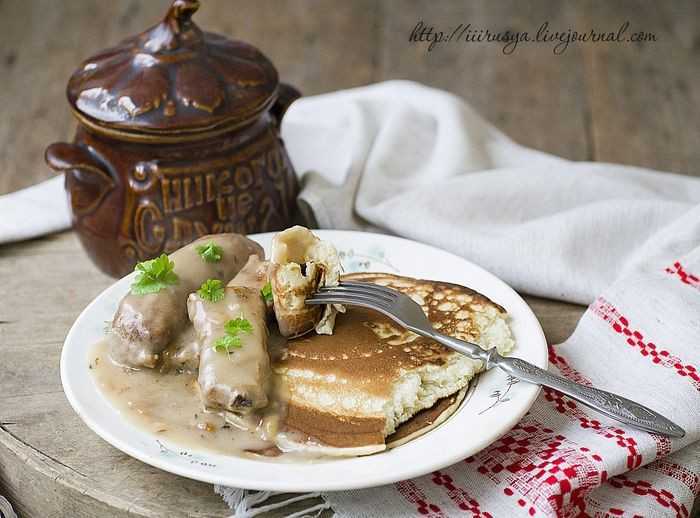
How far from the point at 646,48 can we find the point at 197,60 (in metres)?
3.10

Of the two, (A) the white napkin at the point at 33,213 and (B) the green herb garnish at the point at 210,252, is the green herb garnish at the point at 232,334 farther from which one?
(A) the white napkin at the point at 33,213

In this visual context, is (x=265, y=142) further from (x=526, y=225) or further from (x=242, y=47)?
(x=526, y=225)

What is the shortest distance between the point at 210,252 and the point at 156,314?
0.22 metres

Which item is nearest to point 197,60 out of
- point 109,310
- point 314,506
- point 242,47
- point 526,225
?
point 242,47

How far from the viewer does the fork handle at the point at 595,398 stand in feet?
6.17

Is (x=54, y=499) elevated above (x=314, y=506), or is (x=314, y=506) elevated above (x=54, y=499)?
(x=314, y=506)

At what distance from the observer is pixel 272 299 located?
80.2 inches

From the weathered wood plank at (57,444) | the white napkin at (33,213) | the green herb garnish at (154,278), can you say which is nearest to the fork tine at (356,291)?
the green herb garnish at (154,278)

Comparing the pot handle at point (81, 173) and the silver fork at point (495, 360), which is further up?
the silver fork at point (495, 360)

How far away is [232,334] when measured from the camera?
1.88 metres

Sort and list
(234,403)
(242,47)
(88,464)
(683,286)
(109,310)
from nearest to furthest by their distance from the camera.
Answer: (234,403), (88,464), (109,310), (683,286), (242,47)

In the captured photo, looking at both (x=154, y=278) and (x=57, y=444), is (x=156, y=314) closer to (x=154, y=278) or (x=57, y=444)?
(x=154, y=278)

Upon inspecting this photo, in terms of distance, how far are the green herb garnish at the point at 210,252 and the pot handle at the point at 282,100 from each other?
2.12 feet

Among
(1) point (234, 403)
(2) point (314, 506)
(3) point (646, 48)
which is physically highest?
(1) point (234, 403)
